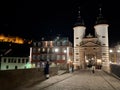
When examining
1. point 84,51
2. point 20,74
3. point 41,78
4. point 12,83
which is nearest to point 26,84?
point 20,74

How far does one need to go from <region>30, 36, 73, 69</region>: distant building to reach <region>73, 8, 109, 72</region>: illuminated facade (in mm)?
3771

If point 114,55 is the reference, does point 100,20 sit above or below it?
above

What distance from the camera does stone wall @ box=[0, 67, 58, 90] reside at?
10.9 m

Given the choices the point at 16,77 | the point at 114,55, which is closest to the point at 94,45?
Answer: the point at 114,55

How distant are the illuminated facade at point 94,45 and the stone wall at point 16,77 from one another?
43.3 m

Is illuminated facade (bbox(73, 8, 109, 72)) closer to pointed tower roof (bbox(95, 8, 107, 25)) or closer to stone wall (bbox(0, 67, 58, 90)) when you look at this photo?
pointed tower roof (bbox(95, 8, 107, 25))

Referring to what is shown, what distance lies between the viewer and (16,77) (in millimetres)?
12758

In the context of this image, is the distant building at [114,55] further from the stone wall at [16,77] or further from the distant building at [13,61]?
the stone wall at [16,77]

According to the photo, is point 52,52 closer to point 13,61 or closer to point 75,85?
point 13,61

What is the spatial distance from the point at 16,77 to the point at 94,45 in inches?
1988

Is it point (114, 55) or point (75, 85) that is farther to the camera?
point (114, 55)

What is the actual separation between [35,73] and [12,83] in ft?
16.5

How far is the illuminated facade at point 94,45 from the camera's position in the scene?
59.5m

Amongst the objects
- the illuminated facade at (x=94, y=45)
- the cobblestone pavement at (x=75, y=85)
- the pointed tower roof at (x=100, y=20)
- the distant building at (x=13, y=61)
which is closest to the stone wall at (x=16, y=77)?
the cobblestone pavement at (x=75, y=85)
